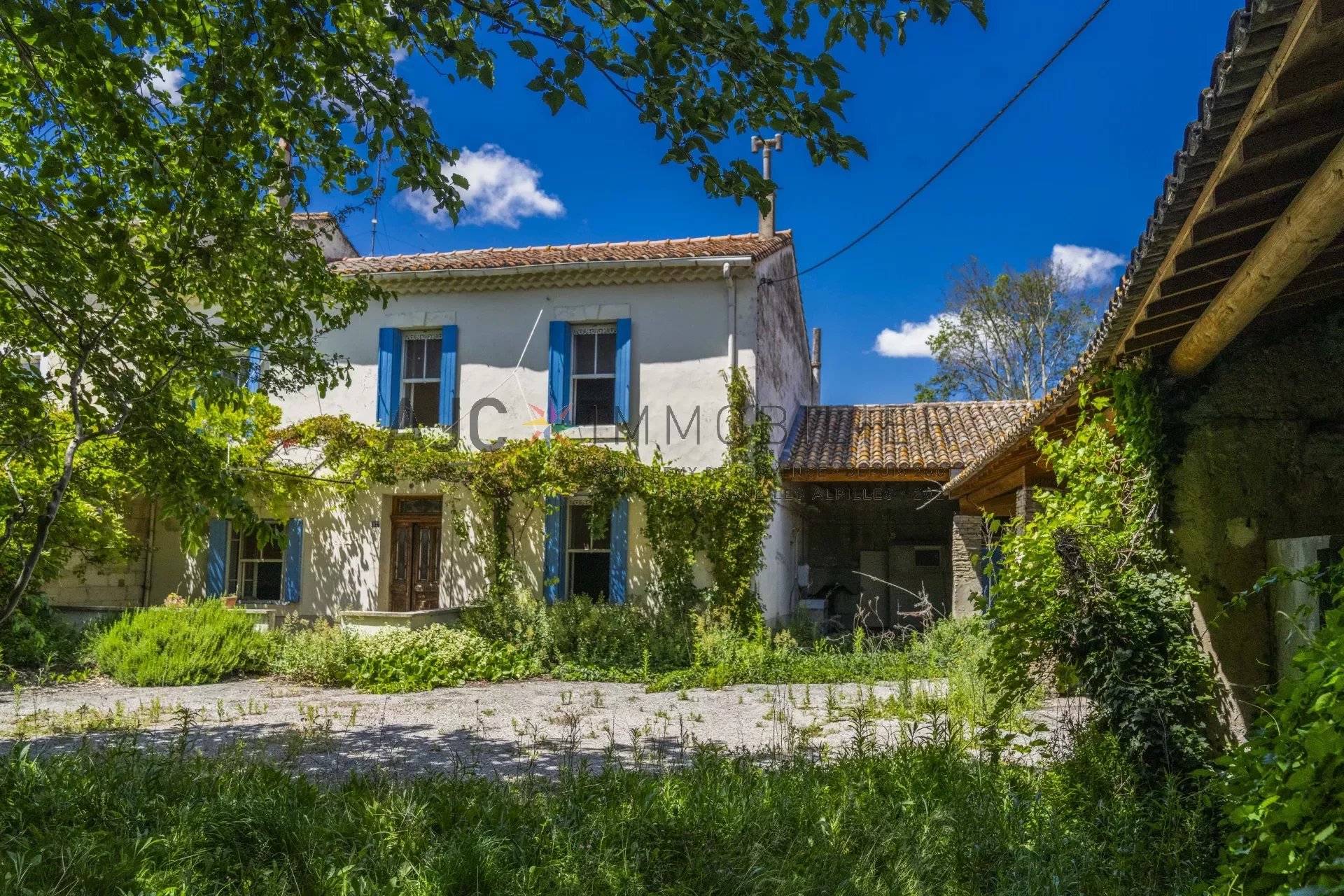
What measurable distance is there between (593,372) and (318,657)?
5.38m

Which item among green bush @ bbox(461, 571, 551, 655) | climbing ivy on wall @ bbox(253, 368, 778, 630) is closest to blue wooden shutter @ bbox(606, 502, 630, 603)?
climbing ivy on wall @ bbox(253, 368, 778, 630)

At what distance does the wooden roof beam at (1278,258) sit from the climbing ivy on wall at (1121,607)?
2.40 ft

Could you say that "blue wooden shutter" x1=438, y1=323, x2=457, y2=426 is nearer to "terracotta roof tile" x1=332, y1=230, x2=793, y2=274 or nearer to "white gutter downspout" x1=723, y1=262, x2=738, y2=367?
"terracotta roof tile" x1=332, y1=230, x2=793, y2=274

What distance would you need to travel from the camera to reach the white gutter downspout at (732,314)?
41.5 ft

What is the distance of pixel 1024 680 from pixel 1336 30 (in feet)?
12.8

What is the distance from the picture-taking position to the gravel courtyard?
6.58 m

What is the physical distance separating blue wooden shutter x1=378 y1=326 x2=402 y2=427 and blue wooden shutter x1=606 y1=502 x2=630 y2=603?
3.75 m

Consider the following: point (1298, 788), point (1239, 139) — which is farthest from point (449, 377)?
point (1298, 788)

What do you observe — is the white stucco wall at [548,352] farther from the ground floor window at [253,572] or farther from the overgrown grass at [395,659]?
the overgrown grass at [395,659]

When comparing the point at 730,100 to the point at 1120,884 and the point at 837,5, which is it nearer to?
the point at 837,5

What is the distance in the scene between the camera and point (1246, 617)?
4.83 m

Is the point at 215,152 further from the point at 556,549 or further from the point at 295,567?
the point at 295,567

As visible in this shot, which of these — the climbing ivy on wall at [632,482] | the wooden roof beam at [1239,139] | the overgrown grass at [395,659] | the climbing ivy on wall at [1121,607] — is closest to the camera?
the wooden roof beam at [1239,139]

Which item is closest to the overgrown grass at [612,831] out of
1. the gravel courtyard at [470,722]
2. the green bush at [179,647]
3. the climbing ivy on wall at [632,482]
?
the gravel courtyard at [470,722]
